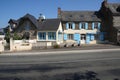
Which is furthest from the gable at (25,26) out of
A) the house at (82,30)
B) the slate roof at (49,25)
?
the house at (82,30)

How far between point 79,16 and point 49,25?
7.41 metres

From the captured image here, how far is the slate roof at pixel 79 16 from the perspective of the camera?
41.5 metres

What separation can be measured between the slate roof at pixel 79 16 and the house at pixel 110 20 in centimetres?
182

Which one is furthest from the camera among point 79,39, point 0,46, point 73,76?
point 79,39

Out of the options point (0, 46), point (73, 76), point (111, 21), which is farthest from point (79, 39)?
point (73, 76)

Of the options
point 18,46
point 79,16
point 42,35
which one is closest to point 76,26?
point 79,16

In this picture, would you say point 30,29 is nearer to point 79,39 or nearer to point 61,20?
point 61,20

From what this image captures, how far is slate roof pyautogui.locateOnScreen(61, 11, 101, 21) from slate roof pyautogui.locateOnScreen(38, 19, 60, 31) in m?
2.49

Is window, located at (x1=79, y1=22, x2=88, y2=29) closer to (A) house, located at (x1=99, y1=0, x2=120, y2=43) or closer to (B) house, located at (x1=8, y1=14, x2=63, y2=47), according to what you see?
(A) house, located at (x1=99, y1=0, x2=120, y2=43)

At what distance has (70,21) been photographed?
135 feet

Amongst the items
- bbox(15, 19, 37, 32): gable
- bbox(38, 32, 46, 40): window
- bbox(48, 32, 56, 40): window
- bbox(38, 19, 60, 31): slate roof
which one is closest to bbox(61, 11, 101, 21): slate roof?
bbox(38, 19, 60, 31): slate roof

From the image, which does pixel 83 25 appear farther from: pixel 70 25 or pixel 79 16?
pixel 70 25

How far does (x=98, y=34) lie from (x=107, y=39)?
218cm

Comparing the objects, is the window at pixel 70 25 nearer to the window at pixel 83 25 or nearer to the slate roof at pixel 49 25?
the window at pixel 83 25
